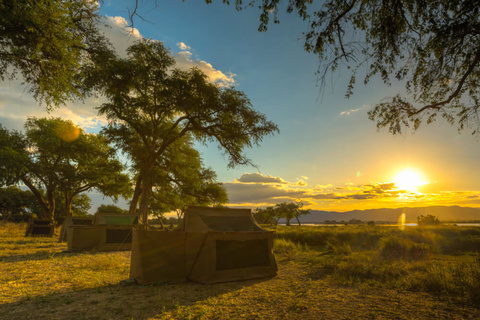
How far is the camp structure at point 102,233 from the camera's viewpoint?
585 inches

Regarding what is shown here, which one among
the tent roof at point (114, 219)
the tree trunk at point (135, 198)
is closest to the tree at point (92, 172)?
the tree trunk at point (135, 198)

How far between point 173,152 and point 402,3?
2036 centimetres

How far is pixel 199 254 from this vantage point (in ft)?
27.2

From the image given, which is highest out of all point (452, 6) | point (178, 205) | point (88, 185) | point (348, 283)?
point (452, 6)

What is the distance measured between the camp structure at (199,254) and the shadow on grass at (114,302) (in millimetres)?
469

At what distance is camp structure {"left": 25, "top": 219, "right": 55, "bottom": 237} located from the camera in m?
23.9

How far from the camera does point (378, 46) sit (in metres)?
7.36

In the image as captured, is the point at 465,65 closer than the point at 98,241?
Yes

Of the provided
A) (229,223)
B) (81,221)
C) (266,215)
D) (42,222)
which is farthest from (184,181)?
(266,215)

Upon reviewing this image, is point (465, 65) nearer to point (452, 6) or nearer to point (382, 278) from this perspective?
point (452, 6)

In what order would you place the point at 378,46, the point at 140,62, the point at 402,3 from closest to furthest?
the point at 402,3 → the point at 378,46 → the point at 140,62

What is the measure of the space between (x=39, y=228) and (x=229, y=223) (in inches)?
911

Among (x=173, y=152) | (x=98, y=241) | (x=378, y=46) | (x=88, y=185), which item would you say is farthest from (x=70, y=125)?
(x=378, y=46)

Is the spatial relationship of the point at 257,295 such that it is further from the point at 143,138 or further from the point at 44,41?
the point at 143,138
